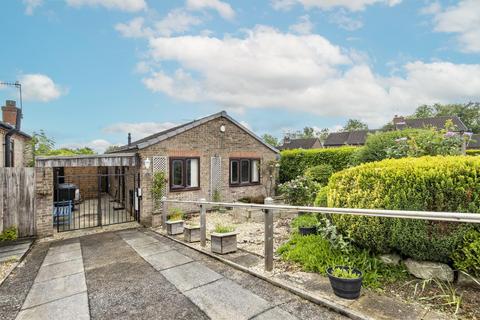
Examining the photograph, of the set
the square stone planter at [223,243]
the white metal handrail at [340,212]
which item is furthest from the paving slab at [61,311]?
the white metal handrail at [340,212]

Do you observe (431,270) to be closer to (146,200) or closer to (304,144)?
(146,200)

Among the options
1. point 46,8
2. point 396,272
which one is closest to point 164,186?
point 46,8

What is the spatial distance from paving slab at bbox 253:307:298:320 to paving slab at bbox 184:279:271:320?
0.08 meters

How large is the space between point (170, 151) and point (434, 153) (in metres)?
8.88

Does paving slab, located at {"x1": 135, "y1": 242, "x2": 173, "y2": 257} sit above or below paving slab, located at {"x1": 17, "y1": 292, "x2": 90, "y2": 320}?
below

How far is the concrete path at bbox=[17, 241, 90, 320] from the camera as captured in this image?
364 cm

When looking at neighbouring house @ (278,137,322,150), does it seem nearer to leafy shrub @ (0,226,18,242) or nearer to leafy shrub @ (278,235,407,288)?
leafy shrub @ (278,235,407,288)

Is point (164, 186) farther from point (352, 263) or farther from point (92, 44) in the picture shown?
point (352, 263)

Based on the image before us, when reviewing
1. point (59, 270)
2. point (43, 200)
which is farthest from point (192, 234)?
point (43, 200)

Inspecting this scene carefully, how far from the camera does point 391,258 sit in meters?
4.45

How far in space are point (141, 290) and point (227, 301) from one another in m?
1.54

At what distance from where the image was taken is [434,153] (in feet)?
22.3

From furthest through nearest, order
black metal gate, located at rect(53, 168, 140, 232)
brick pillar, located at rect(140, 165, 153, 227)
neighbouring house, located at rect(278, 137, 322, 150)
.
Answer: neighbouring house, located at rect(278, 137, 322, 150) < brick pillar, located at rect(140, 165, 153, 227) < black metal gate, located at rect(53, 168, 140, 232)

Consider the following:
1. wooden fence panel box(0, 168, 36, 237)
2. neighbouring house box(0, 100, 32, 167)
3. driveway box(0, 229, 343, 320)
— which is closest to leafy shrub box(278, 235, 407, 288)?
driveway box(0, 229, 343, 320)
